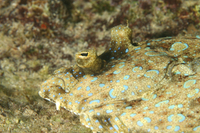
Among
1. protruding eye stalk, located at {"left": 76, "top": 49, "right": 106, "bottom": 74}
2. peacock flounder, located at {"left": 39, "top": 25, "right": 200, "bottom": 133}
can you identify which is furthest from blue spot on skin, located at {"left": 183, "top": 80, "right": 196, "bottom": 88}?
protruding eye stalk, located at {"left": 76, "top": 49, "right": 106, "bottom": 74}

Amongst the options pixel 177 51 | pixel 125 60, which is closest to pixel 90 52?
pixel 125 60

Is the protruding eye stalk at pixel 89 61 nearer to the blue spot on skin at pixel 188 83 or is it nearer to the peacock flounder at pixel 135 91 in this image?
the peacock flounder at pixel 135 91

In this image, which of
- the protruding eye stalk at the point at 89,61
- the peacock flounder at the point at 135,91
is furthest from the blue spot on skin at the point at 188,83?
the protruding eye stalk at the point at 89,61

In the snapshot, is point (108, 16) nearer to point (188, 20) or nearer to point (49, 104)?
point (188, 20)

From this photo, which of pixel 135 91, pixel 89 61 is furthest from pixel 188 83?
pixel 89 61

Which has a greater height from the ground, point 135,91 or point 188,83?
point 188,83

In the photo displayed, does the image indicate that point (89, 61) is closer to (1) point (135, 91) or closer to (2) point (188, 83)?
(1) point (135, 91)

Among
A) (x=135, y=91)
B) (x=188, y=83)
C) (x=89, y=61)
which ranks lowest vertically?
(x=135, y=91)
